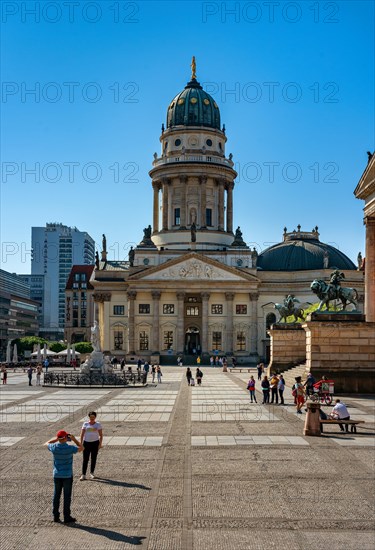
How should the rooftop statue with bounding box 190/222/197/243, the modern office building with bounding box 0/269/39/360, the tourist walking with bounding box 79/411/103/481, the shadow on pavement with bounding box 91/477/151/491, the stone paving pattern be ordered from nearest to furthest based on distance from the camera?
the stone paving pattern → the shadow on pavement with bounding box 91/477/151/491 → the tourist walking with bounding box 79/411/103/481 → the rooftop statue with bounding box 190/222/197/243 → the modern office building with bounding box 0/269/39/360

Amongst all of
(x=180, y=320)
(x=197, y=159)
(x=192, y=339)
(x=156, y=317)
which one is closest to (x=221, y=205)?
(x=197, y=159)

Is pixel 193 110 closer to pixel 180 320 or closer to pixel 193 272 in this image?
pixel 193 272

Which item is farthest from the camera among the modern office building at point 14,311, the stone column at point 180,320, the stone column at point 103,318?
the modern office building at point 14,311

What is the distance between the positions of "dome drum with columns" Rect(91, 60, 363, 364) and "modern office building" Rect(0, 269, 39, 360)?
46.0 meters

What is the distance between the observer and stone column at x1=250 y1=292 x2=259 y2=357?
9925 centimetres

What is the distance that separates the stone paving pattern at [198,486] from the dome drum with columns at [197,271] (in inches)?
2787

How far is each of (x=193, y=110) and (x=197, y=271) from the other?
30613mm

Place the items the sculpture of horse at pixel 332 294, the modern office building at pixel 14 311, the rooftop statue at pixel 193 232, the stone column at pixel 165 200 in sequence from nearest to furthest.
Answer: the sculpture of horse at pixel 332 294
the rooftop statue at pixel 193 232
the stone column at pixel 165 200
the modern office building at pixel 14 311

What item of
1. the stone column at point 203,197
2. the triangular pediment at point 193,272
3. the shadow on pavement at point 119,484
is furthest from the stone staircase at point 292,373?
the stone column at point 203,197

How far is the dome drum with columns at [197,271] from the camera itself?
99562mm

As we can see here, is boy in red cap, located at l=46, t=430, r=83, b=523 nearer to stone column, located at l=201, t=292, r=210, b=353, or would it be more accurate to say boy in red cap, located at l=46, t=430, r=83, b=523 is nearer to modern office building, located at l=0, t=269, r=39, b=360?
stone column, located at l=201, t=292, r=210, b=353

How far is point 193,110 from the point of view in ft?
375

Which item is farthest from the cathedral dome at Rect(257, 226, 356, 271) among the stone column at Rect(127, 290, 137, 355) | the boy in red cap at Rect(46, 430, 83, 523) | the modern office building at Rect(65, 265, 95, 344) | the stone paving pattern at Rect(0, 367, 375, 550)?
the boy in red cap at Rect(46, 430, 83, 523)

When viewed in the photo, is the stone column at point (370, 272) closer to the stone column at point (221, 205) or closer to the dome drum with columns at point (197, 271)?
the dome drum with columns at point (197, 271)
